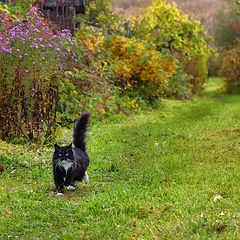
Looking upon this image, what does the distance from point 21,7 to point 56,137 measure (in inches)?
144

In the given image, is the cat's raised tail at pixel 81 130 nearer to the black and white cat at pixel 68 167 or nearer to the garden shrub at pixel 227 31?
the black and white cat at pixel 68 167

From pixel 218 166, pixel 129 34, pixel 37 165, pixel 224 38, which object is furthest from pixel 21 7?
pixel 224 38

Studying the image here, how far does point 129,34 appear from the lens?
69.1 ft

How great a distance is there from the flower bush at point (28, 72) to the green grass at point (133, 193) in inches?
24.5

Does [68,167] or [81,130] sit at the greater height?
[81,130]

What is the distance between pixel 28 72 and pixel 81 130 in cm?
201

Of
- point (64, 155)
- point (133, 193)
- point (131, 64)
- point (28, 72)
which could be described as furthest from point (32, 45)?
point (131, 64)

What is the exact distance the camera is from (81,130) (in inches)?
207

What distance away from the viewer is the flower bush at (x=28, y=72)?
6461 mm

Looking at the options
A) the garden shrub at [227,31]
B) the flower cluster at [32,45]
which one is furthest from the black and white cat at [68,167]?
the garden shrub at [227,31]

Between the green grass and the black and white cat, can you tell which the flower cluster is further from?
the black and white cat

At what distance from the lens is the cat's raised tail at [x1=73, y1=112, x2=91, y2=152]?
17.2ft

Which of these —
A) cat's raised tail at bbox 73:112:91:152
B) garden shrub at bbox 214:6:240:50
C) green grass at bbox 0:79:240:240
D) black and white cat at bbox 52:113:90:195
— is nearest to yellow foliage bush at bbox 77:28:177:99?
green grass at bbox 0:79:240:240

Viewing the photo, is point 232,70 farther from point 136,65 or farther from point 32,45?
point 32,45
